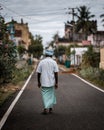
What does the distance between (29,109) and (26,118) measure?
2.27 metres

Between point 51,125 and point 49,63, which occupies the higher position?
point 49,63

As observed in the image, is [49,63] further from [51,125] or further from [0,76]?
[0,76]

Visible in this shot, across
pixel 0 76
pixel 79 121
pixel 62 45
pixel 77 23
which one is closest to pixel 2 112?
pixel 79 121

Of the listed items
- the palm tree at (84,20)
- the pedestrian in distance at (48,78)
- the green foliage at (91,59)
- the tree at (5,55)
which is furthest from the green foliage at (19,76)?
the palm tree at (84,20)

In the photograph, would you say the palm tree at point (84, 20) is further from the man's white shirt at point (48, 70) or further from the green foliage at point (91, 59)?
the man's white shirt at point (48, 70)

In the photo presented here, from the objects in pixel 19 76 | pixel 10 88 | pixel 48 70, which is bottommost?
pixel 19 76

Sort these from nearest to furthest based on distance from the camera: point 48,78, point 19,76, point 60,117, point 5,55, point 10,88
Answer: point 60,117, point 48,78, point 5,55, point 10,88, point 19,76

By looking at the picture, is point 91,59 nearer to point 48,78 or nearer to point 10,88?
point 10,88

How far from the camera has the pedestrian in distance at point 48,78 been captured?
1431 centimetres

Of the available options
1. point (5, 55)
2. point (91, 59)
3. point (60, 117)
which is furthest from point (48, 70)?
point (91, 59)

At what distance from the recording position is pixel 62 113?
1401 cm

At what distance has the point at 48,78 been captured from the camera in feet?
47.2

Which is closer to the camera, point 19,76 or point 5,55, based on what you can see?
point 5,55

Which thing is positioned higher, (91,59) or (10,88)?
(10,88)
